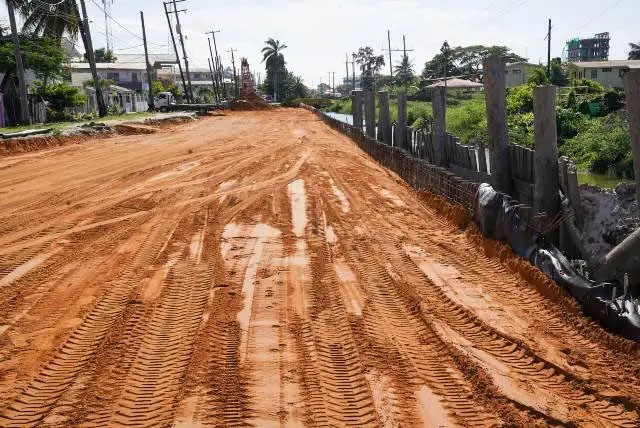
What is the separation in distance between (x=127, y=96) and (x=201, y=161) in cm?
4759

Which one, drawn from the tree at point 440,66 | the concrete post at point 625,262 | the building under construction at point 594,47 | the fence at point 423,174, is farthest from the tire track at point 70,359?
the building under construction at point 594,47

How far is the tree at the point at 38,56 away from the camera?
114ft

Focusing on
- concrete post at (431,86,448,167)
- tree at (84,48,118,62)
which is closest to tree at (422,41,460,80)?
tree at (84,48,118,62)

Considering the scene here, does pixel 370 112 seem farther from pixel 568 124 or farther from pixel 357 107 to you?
pixel 568 124

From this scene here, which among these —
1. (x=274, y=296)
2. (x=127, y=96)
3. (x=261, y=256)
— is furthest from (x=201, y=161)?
(x=127, y=96)

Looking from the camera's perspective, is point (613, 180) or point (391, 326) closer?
point (391, 326)

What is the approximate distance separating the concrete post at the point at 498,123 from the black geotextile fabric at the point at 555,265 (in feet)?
0.96

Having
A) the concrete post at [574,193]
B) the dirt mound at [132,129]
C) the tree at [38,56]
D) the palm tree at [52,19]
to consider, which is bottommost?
the concrete post at [574,193]

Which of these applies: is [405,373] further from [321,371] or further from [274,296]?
[274,296]

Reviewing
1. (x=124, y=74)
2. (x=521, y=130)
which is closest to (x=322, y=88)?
(x=124, y=74)

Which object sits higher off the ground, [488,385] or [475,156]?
[475,156]

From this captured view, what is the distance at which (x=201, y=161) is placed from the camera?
59.8 feet

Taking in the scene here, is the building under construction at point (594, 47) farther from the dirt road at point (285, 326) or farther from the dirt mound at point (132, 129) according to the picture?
the dirt road at point (285, 326)

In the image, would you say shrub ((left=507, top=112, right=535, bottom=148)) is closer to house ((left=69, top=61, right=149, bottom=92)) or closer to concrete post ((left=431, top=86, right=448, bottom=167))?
concrete post ((left=431, top=86, right=448, bottom=167))
